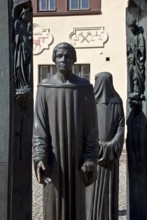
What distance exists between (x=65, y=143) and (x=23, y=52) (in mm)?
1905

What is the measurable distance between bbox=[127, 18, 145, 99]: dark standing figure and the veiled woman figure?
31 centimetres

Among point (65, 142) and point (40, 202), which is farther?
point (40, 202)

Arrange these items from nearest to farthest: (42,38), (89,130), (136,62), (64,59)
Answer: (89,130) < (64,59) < (136,62) < (42,38)

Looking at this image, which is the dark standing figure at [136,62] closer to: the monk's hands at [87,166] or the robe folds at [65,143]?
the robe folds at [65,143]

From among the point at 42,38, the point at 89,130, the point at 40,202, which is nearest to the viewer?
the point at 89,130

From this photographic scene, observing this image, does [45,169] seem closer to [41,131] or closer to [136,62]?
[41,131]

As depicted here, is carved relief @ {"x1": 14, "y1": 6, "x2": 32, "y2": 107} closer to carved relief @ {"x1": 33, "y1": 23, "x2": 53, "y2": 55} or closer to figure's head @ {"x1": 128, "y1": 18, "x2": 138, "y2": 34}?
figure's head @ {"x1": 128, "y1": 18, "x2": 138, "y2": 34}

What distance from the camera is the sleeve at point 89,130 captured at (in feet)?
18.3

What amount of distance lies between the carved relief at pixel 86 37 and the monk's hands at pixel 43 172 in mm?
19923

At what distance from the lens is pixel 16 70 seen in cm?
707

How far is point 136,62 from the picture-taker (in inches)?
276

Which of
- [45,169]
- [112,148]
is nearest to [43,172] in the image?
[45,169]

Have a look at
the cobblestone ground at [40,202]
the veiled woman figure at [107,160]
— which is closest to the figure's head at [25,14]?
the veiled woman figure at [107,160]

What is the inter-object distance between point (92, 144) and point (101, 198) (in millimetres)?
1823
